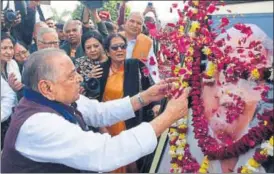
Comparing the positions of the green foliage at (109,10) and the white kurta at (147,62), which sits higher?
the green foliage at (109,10)

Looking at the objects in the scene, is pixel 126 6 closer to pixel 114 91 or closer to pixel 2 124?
pixel 114 91

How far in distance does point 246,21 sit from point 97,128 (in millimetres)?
1175

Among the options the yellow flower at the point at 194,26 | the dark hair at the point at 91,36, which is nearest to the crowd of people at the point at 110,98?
the dark hair at the point at 91,36

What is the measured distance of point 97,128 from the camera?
2.76 meters

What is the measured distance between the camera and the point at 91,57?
3025 mm

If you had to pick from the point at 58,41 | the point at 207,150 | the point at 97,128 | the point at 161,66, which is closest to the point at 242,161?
the point at 207,150

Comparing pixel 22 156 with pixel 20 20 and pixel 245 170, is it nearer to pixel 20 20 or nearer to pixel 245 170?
pixel 245 170

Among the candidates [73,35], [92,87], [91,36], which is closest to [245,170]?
[92,87]

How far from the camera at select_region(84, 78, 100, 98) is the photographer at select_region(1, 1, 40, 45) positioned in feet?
1.83

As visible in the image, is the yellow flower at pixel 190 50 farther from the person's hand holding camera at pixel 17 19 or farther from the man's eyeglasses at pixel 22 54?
the person's hand holding camera at pixel 17 19

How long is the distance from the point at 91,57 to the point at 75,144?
4.09ft

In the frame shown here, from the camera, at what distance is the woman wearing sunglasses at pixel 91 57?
2.98m

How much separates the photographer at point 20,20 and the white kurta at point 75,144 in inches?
53.0

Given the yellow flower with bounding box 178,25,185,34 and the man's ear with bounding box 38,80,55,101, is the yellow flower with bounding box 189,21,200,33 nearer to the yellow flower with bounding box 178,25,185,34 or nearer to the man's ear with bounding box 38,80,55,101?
the yellow flower with bounding box 178,25,185,34
